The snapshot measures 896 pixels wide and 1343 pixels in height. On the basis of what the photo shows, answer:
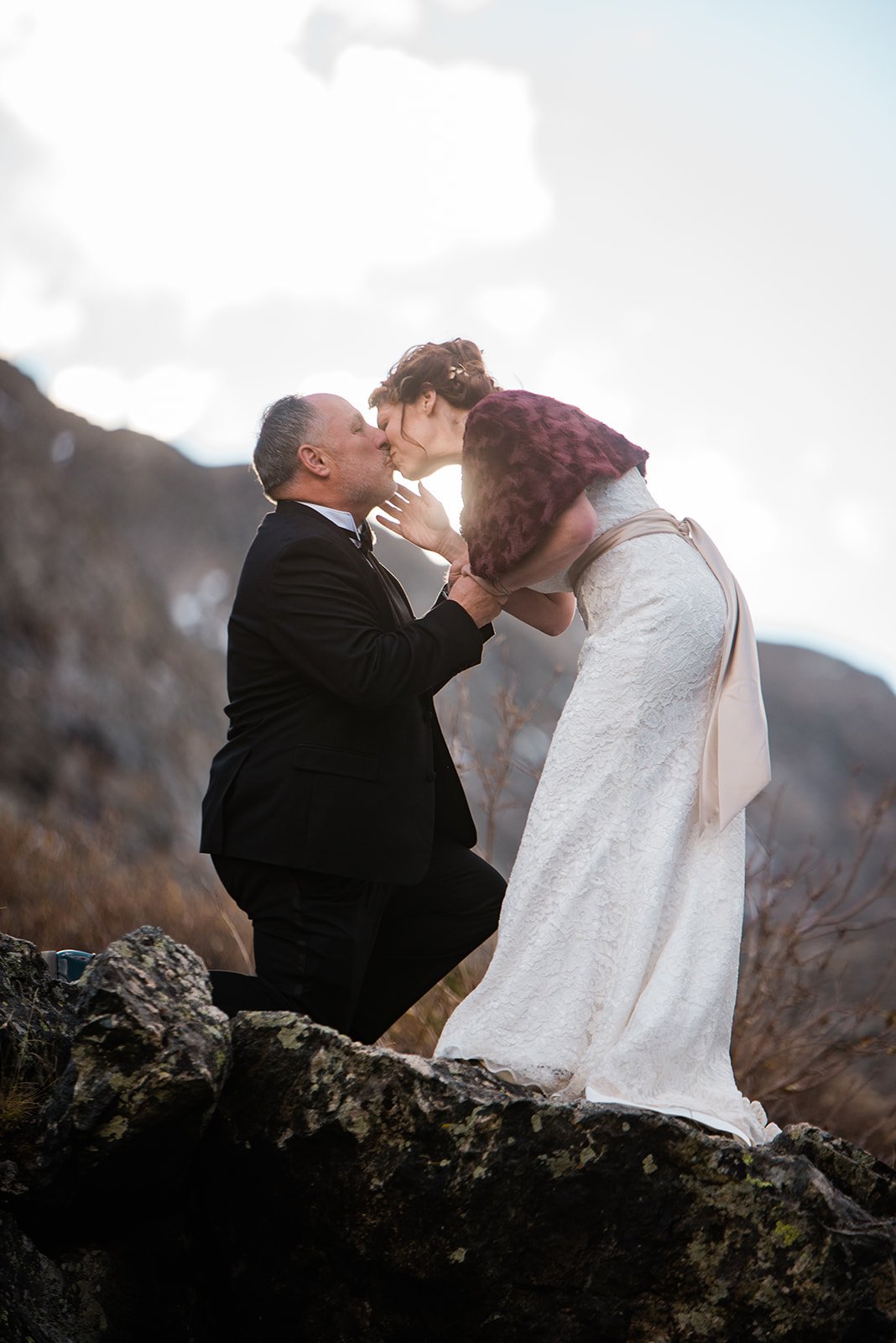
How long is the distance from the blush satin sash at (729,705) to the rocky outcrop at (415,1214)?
3.13ft

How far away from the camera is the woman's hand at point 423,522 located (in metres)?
3.43

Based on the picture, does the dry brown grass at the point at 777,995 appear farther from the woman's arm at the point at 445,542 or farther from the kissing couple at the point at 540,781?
the kissing couple at the point at 540,781

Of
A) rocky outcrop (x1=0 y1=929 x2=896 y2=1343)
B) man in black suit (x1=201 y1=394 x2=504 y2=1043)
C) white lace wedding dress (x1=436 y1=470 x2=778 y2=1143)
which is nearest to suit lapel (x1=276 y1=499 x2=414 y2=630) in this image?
man in black suit (x1=201 y1=394 x2=504 y2=1043)

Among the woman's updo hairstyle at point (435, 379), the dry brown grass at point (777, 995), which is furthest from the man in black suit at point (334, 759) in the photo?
the dry brown grass at point (777, 995)

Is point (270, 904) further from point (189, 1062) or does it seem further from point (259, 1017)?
point (189, 1062)

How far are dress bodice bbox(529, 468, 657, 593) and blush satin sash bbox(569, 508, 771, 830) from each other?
1.0 inches

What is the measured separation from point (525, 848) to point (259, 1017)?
35.1 inches

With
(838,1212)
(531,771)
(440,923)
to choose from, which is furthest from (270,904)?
(531,771)

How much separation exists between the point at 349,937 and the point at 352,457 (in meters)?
1.39

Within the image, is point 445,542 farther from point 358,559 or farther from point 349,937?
point 349,937

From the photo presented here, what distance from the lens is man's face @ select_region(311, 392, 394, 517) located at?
3.43 metres

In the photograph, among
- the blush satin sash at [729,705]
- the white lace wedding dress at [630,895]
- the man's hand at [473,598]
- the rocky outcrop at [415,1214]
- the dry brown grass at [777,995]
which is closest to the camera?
the rocky outcrop at [415,1214]

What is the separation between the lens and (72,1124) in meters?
1.94

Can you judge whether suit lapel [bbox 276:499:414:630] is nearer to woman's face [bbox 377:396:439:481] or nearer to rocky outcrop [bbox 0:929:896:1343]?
woman's face [bbox 377:396:439:481]
